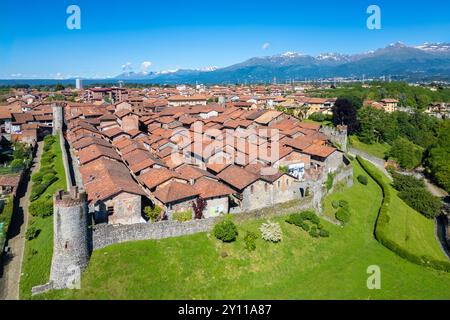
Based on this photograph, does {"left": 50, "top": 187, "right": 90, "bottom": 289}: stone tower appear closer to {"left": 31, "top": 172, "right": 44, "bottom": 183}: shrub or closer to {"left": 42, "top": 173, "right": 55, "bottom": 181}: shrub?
{"left": 42, "top": 173, "right": 55, "bottom": 181}: shrub

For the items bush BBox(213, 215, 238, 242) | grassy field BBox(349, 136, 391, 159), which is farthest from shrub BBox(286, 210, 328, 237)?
grassy field BBox(349, 136, 391, 159)

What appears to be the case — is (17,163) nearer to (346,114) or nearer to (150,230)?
(150,230)

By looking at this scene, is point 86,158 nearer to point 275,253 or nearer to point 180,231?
point 180,231

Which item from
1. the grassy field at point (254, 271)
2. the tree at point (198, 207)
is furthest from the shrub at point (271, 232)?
the tree at point (198, 207)

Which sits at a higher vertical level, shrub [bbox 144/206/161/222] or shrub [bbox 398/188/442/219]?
shrub [bbox 144/206/161/222]

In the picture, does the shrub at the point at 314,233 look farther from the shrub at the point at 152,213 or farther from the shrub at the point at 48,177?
the shrub at the point at 48,177

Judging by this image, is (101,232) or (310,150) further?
(310,150)

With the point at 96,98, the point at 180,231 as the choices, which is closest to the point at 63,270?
the point at 180,231
